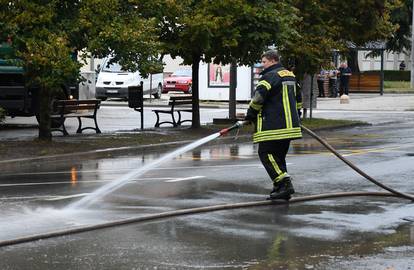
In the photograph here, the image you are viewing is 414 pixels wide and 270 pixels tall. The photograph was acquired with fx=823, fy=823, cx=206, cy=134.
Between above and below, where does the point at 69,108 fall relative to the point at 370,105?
above

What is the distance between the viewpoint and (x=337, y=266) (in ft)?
22.2

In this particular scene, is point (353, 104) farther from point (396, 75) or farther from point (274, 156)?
point (396, 75)

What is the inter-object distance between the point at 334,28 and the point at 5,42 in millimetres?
10741

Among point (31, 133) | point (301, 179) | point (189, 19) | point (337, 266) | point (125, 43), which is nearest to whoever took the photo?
point (337, 266)

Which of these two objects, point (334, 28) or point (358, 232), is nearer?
point (358, 232)

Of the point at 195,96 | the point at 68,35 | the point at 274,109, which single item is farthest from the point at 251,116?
the point at 195,96

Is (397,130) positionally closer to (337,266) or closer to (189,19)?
(189,19)

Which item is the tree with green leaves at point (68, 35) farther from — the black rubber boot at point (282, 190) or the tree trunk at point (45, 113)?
the black rubber boot at point (282, 190)

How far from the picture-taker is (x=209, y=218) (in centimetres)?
876

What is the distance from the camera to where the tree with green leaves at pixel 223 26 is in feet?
59.0

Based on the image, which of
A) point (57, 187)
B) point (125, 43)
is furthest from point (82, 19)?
point (57, 187)

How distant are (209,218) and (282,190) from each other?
1.31 meters

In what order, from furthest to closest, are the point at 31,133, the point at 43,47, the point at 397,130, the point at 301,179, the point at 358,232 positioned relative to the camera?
the point at 397,130 < the point at 31,133 < the point at 43,47 < the point at 301,179 < the point at 358,232

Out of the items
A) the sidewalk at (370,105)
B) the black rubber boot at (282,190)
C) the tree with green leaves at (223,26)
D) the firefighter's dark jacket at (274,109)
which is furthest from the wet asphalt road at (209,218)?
the sidewalk at (370,105)
